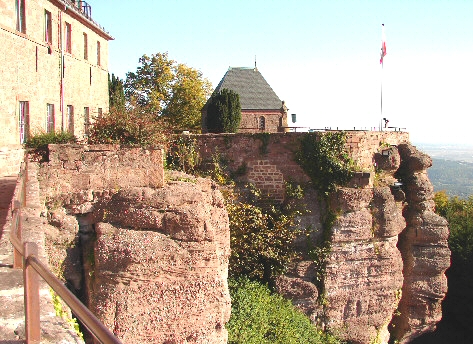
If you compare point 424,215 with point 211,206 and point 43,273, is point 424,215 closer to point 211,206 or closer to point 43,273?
point 211,206

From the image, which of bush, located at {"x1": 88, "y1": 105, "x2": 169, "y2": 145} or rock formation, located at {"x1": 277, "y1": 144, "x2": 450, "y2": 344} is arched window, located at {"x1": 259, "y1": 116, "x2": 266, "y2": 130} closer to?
rock formation, located at {"x1": 277, "y1": 144, "x2": 450, "y2": 344}

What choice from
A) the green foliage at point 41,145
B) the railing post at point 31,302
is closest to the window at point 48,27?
the green foliage at point 41,145

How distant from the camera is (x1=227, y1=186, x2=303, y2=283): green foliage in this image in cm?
1655

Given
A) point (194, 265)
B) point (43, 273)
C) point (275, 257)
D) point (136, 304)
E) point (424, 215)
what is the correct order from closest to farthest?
point (43, 273), point (136, 304), point (194, 265), point (275, 257), point (424, 215)

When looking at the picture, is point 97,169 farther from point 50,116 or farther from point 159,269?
point 50,116

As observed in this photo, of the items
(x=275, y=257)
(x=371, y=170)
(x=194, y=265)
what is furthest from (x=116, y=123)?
(x=371, y=170)

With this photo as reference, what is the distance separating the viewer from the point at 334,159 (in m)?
17.2

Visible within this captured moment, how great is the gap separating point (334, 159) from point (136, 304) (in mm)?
10042

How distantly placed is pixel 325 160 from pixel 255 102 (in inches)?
625

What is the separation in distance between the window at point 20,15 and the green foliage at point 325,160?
10.5 metres

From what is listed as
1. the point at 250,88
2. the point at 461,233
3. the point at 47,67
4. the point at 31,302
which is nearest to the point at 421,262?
the point at 461,233

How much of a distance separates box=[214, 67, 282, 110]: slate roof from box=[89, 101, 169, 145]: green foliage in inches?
814

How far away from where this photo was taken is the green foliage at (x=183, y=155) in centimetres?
1691

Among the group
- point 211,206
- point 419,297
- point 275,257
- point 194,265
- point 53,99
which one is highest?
point 53,99
